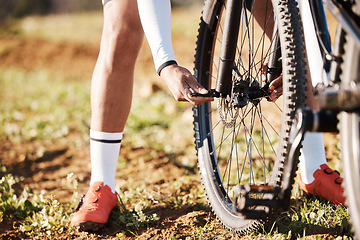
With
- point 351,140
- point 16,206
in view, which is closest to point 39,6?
point 16,206

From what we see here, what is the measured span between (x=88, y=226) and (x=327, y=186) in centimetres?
109

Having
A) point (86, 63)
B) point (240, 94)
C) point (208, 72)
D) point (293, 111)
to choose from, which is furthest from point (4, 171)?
point (86, 63)

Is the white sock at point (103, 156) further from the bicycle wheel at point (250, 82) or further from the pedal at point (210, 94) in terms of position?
the pedal at point (210, 94)

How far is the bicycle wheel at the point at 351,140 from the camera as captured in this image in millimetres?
1106

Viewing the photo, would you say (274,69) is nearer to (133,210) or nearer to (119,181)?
(133,210)

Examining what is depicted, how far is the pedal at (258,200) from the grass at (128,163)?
0.21m

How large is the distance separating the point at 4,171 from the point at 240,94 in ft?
6.41

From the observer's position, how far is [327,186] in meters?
1.87

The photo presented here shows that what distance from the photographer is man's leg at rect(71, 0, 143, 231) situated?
6.49ft

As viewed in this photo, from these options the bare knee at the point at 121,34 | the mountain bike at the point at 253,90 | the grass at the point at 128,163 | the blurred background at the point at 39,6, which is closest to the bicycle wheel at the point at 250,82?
the mountain bike at the point at 253,90

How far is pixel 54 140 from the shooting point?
3801 mm

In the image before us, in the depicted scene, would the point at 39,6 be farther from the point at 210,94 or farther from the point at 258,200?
the point at 258,200

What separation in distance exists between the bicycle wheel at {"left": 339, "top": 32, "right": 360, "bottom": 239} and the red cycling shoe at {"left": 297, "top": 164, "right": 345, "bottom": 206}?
2.39 feet

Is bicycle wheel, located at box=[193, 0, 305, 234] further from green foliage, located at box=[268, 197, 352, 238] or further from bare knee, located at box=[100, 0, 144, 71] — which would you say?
bare knee, located at box=[100, 0, 144, 71]
